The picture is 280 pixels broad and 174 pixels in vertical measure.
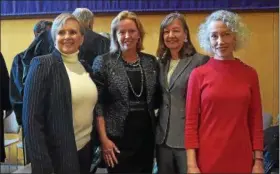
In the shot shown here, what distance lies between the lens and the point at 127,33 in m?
2.08

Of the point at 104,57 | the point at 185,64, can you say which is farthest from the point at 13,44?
the point at 185,64

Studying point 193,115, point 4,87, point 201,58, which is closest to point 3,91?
point 4,87

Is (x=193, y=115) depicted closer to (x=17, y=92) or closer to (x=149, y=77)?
(x=149, y=77)

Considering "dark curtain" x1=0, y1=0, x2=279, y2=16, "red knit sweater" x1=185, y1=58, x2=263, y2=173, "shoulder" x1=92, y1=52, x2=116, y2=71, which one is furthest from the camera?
"dark curtain" x1=0, y1=0, x2=279, y2=16

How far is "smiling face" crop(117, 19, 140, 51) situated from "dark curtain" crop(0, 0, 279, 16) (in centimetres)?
212

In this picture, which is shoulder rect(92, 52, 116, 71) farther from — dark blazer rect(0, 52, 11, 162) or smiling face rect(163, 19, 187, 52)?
dark blazer rect(0, 52, 11, 162)

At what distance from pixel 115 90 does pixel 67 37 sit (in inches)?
15.5

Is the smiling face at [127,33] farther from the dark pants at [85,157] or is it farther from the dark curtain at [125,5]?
the dark curtain at [125,5]

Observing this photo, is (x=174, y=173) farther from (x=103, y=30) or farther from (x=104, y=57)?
(x=103, y=30)

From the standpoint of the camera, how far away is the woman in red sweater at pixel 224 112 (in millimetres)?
1681

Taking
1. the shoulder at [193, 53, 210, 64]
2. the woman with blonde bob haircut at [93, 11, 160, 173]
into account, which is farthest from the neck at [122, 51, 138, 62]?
the shoulder at [193, 53, 210, 64]

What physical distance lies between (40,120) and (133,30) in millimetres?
706

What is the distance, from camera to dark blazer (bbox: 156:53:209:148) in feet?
6.61

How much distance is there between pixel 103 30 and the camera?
4.29 m
